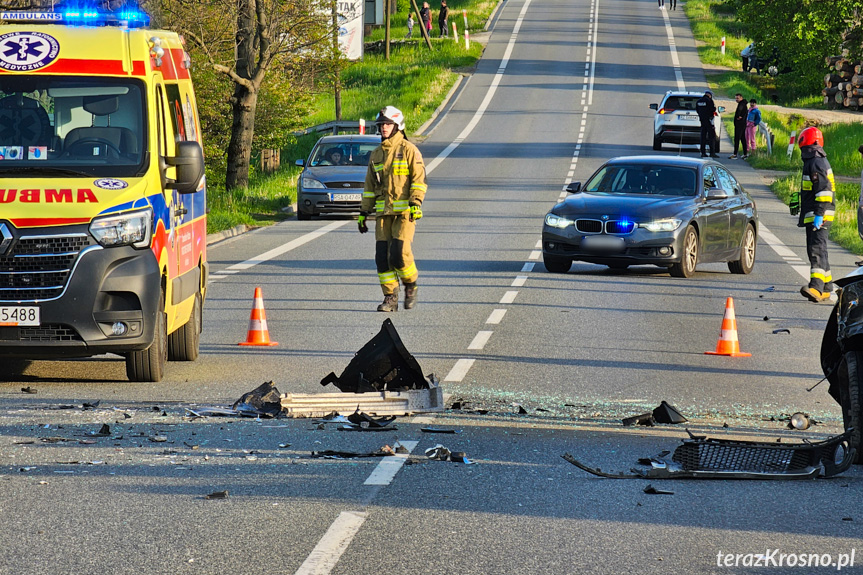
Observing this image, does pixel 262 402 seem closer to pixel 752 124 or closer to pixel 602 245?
pixel 602 245

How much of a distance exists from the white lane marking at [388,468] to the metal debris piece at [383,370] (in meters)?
1.40

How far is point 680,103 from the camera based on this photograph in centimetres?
4291

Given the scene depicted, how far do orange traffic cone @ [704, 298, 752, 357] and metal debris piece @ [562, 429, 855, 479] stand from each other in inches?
175

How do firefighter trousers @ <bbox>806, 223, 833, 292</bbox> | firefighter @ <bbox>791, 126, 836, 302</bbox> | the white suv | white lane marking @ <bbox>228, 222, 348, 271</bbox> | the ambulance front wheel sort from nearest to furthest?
the ambulance front wheel < firefighter trousers @ <bbox>806, 223, 833, 292</bbox> < firefighter @ <bbox>791, 126, 836, 302</bbox> < white lane marking @ <bbox>228, 222, 348, 271</bbox> < the white suv

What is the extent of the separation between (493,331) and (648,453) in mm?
5492

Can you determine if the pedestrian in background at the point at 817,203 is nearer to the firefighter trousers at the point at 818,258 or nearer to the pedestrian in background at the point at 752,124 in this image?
the firefighter trousers at the point at 818,258

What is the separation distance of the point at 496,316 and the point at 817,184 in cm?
509

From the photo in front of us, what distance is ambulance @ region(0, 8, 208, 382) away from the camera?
939 centimetres

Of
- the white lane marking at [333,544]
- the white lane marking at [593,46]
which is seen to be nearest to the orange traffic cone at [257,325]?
the white lane marking at [333,544]

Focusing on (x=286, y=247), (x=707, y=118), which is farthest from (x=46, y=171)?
(x=707, y=118)

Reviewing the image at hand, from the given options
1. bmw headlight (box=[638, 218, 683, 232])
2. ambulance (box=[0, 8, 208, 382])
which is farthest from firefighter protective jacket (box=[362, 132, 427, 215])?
bmw headlight (box=[638, 218, 683, 232])

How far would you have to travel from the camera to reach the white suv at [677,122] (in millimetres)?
42031

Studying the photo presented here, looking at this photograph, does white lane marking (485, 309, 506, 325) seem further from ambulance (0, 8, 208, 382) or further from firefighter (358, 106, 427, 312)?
ambulance (0, 8, 208, 382)

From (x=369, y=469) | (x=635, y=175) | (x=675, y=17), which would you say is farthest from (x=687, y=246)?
(x=675, y=17)
